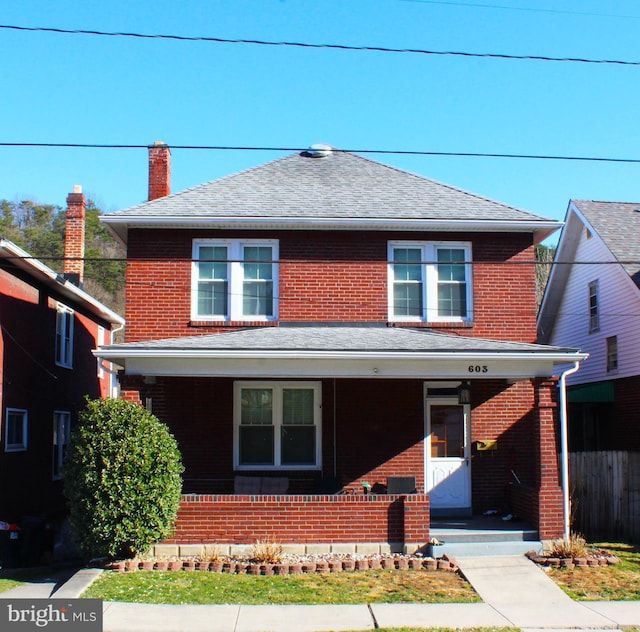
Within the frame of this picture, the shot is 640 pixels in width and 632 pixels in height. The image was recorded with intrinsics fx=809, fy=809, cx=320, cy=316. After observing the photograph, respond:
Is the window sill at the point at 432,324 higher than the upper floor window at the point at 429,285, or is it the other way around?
the upper floor window at the point at 429,285

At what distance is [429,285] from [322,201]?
2.81 m

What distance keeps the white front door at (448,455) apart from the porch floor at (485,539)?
1623 millimetres

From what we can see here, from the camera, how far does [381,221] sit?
15.9m

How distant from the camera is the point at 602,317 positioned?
68.4ft

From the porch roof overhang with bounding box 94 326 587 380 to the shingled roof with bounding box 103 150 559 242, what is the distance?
9.83 ft

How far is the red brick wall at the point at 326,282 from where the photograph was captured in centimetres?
1595

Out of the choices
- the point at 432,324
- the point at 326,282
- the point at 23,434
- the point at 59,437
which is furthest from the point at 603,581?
the point at 59,437

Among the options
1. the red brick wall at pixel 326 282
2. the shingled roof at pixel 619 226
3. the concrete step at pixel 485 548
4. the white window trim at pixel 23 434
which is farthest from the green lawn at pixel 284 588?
the shingled roof at pixel 619 226

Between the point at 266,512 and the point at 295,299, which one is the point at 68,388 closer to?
the point at 295,299

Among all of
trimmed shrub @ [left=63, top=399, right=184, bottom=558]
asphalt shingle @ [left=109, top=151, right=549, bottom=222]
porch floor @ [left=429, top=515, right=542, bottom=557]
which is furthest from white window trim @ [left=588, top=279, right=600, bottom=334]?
trimmed shrub @ [left=63, top=399, right=184, bottom=558]

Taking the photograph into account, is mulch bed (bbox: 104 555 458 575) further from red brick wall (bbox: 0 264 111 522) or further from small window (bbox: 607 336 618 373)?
small window (bbox: 607 336 618 373)

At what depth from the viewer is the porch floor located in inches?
509

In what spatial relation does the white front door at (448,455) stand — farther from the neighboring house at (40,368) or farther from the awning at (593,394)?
the neighboring house at (40,368)

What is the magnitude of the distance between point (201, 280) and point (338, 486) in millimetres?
4875
